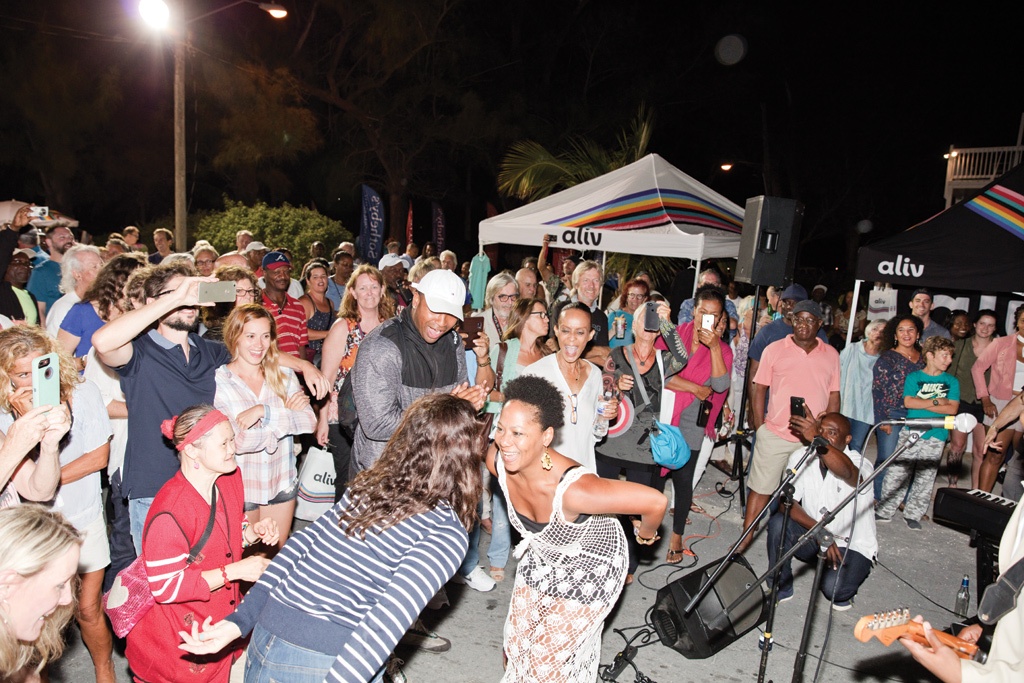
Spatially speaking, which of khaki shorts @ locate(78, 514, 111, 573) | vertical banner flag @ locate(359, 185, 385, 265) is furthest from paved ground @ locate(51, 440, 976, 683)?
vertical banner flag @ locate(359, 185, 385, 265)

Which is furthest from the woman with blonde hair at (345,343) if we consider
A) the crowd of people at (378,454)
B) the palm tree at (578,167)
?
the palm tree at (578,167)

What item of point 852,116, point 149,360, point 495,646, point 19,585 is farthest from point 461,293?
point 852,116

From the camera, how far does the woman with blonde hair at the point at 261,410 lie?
372 centimetres

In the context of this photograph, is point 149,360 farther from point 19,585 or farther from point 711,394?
point 711,394

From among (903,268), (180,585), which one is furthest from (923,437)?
(180,585)

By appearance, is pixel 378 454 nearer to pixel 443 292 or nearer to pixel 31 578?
pixel 443 292

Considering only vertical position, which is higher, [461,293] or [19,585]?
[461,293]

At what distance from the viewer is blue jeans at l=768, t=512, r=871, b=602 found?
438 cm

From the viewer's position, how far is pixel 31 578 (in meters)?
1.83

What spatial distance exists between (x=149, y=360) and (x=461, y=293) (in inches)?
60.3

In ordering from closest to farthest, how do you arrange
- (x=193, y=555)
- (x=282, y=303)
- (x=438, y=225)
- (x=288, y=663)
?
1. (x=288, y=663)
2. (x=193, y=555)
3. (x=282, y=303)
4. (x=438, y=225)

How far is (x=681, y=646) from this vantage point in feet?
12.8

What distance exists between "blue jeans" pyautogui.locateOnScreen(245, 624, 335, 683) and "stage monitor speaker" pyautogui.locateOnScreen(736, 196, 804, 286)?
486 cm

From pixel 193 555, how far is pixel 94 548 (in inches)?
37.7
